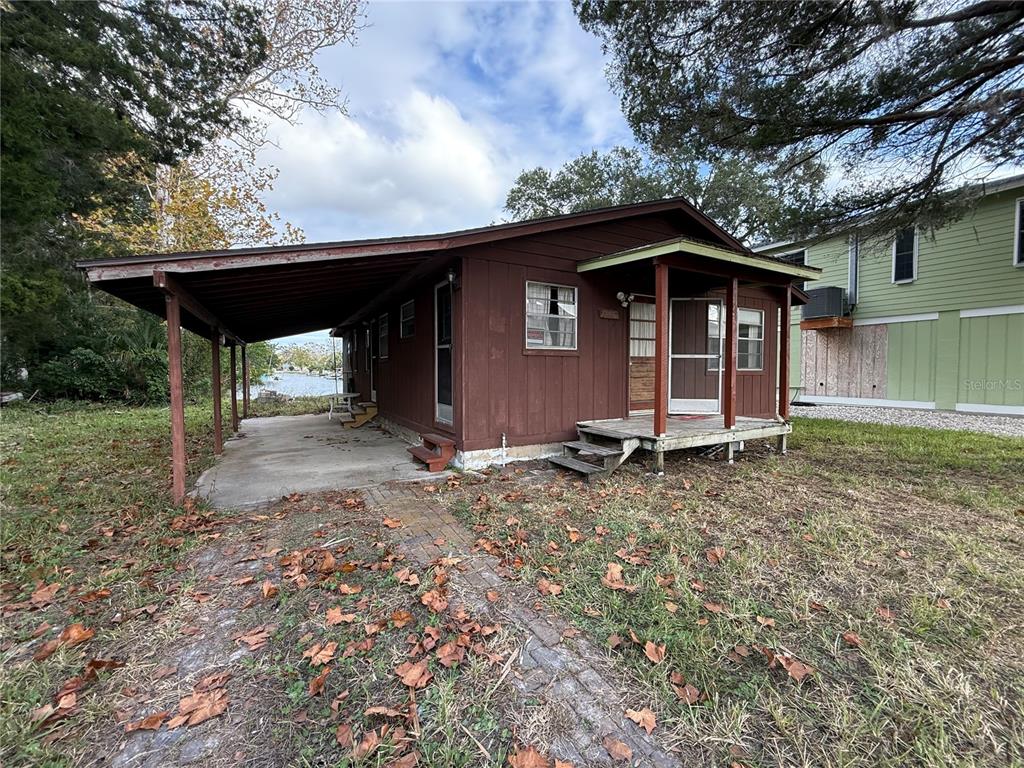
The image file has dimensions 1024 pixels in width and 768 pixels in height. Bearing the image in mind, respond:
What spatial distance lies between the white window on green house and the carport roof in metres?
1.32

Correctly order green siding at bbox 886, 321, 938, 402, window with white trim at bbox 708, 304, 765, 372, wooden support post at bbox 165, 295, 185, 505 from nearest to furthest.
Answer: wooden support post at bbox 165, 295, 185, 505 → window with white trim at bbox 708, 304, 765, 372 → green siding at bbox 886, 321, 938, 402

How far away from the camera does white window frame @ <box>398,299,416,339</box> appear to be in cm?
746

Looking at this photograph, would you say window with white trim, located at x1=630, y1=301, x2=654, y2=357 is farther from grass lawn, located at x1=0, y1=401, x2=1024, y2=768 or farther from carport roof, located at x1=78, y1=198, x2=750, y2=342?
grass lawn, located at x1=0, y1=401, x2=1024, y2=768

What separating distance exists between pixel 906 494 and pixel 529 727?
16.3 ft

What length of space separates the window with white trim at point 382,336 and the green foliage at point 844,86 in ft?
19.8

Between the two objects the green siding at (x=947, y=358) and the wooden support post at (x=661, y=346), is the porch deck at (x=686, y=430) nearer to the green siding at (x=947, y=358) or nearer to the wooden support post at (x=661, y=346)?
the wooden support post at (x=661, y=346)

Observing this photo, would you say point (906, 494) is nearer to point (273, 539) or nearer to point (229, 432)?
point (273, 539)

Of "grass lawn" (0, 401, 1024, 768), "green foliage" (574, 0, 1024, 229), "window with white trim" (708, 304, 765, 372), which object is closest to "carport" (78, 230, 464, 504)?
"grass lawn" (0, 401, 1024, 768)

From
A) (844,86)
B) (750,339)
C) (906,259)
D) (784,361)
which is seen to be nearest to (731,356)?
(784,361)

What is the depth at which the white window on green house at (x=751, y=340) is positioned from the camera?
806 centimetres

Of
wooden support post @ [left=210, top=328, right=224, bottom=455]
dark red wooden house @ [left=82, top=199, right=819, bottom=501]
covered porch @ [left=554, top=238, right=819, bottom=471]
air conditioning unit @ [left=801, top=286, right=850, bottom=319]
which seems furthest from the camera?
air conditioning unit @ [left=801, top=286, right=850, bottom=319]

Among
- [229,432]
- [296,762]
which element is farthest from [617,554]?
[229,432]

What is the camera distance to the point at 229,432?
9438mm

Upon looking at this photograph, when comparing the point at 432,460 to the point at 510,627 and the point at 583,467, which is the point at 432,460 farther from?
the point at 510,627
